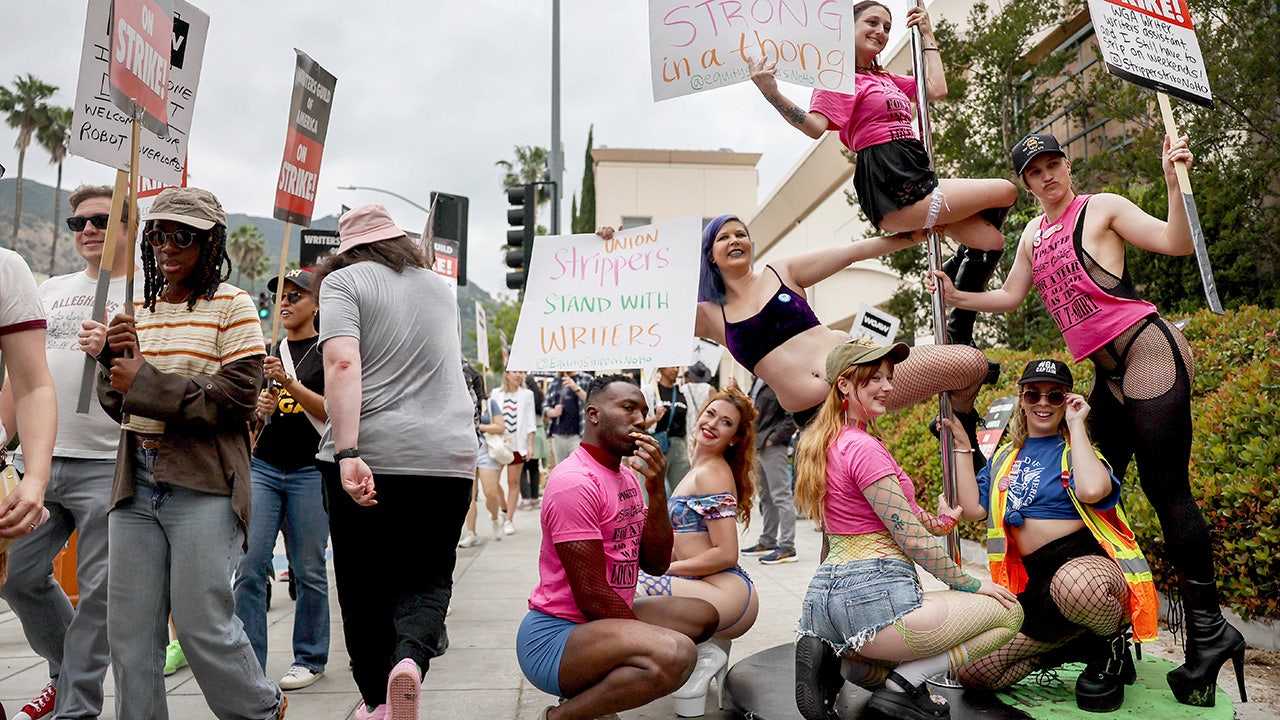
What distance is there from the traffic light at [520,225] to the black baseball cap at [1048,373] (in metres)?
6.96

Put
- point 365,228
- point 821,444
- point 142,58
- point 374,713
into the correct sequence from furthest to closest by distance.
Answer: point 365,228 < point 821,444 < point 374,713 < point 142,58

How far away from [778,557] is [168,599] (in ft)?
20.0

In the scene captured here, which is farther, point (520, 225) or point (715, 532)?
point (520, 225)

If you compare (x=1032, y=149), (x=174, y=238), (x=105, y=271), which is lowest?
(x=105, y=271)

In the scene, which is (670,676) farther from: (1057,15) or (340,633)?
(1057,15)

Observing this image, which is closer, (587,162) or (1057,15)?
(1057,15)

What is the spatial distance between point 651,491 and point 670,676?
0.66m

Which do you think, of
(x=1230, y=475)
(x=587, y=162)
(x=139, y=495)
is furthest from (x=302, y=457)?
(x=587, y=162)

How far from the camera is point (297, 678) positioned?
4473 millimetres

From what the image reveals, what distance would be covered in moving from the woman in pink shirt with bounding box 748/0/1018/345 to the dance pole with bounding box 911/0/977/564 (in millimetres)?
91

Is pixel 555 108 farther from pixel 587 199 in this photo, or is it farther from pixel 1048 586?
pixel 587 199

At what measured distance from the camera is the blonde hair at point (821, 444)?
11.3ft

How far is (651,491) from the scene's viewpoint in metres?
3.45

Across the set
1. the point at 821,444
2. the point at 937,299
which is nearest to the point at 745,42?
the point at 937,299
